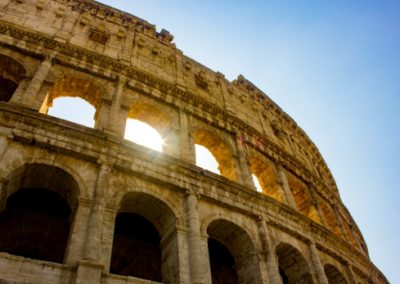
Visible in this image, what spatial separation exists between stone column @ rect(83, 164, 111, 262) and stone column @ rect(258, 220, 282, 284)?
459 cm

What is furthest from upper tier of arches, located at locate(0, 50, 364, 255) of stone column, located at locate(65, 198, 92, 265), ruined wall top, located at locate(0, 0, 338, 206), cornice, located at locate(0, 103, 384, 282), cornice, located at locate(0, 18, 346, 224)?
stone column, located at locate(65, 198, 92, 265)

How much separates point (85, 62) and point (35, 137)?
4.51 m

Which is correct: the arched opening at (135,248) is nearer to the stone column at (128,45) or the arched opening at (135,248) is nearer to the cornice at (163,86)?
the cornice at (163,86)

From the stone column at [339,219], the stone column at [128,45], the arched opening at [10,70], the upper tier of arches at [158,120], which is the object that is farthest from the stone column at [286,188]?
the arched opening at [10,70]

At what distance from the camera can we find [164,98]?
1254 cm

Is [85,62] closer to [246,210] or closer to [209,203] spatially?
[209,203]

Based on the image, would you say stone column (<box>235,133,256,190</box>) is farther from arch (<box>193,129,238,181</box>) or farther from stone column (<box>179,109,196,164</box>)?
stone column (<box>179,109,196,164</box>)

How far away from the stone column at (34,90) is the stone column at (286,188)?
900 centimetres

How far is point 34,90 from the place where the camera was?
9711 millimetres

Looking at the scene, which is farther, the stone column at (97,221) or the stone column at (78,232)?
the stone column at (97,221)

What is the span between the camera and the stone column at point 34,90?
Answer: 9.27 m

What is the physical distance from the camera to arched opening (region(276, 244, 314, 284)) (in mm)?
10666

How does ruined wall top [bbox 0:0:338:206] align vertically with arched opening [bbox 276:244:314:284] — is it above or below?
above

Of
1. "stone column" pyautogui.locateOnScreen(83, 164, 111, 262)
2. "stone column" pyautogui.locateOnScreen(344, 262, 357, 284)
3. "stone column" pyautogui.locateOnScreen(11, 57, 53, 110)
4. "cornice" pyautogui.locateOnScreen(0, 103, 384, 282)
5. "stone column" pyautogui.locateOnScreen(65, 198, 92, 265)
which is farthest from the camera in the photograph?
"stone column" pyautogui.locateOnScreen(344, 262, 357, 284)
